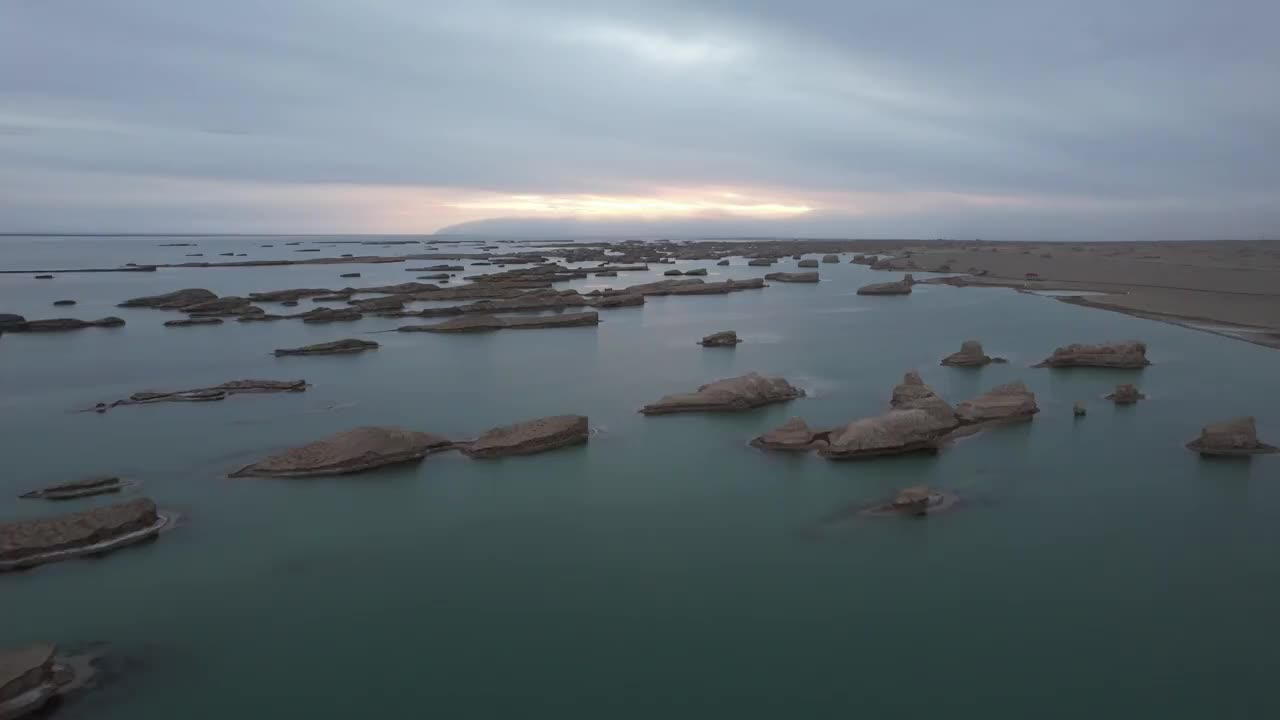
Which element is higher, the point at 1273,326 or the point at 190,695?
the point at 1273,326

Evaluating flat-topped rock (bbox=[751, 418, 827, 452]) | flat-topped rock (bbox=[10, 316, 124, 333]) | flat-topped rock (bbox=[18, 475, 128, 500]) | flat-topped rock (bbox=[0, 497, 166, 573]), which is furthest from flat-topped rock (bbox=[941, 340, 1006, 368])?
flat-topped rock (bbox=[10, 316, 124, 333])

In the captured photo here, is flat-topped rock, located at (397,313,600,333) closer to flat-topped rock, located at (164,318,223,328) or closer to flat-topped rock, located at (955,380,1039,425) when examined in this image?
flat-topped rock, located at (164,318,223,328)

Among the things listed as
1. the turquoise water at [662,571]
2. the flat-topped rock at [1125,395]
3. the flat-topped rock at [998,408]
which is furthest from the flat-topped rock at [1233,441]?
the flat-topped rock at [1125,395]

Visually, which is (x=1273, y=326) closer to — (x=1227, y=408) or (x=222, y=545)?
(x=1227, y=408)

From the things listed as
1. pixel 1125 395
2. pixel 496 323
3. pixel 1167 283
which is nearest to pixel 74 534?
pixel 1125 395

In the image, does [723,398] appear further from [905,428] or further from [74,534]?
[74,534]

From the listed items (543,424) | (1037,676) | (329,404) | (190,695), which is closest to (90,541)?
(190,695)
